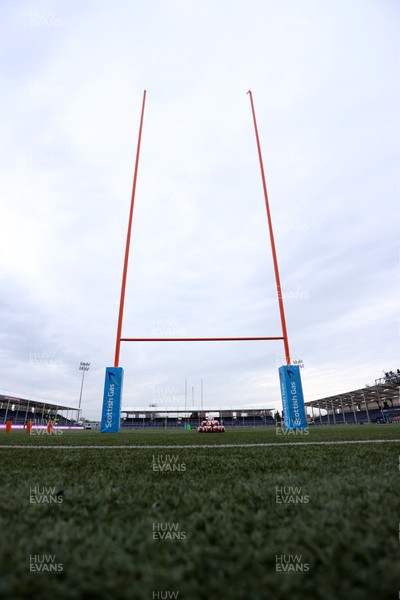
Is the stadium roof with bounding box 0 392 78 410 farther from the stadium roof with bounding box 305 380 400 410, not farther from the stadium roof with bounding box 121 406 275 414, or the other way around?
the stadium roof with bounding box 305 380 400 410

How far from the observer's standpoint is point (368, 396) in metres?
37.7

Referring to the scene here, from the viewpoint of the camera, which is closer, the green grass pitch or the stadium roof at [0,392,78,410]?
the green grass pitch

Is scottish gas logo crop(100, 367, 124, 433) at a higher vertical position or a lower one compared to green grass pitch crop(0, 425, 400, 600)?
higher

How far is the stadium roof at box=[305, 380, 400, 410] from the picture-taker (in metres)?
32.9

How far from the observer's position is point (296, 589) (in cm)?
56

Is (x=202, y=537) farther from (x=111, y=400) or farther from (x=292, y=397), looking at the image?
(x=111, y=400)

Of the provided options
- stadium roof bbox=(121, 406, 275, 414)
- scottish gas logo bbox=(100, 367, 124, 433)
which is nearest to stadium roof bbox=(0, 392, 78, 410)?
stadium roof bbox=(121, 406, 275, 414)

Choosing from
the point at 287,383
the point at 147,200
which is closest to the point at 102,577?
the point at 287,383

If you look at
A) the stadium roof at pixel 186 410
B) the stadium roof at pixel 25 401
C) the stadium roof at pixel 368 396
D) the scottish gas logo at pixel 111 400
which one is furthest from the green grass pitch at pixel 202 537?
the stadium roof at pixel 186 410

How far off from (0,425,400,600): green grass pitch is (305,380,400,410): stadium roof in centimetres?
3605

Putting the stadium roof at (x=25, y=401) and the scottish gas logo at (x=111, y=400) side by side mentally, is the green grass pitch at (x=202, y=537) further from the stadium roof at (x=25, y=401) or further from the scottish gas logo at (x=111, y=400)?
the stadium roof at (x=25, y=401)

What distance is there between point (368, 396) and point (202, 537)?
143 feet

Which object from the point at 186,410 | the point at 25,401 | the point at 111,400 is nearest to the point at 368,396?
the point at 186,410

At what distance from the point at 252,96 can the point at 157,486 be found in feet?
46.1
